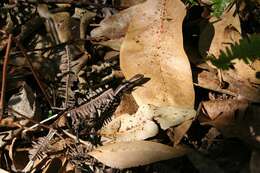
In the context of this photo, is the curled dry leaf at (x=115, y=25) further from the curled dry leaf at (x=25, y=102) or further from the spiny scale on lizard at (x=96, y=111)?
the curled dry leaf at (x=25, y=102)

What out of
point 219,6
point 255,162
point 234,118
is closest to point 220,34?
point 219,6

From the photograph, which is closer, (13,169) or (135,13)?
(13,169)

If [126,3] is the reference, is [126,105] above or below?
below

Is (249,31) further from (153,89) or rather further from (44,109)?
(44,109)

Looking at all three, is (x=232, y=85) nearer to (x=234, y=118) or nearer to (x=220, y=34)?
(x=234, y=118)

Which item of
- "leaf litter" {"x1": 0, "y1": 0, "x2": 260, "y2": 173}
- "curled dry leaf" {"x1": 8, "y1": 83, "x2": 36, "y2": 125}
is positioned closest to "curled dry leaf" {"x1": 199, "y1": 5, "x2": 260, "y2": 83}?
"leaf litter" {"x1": 0, "y1": 0, "x2": 260, "y2": 173}

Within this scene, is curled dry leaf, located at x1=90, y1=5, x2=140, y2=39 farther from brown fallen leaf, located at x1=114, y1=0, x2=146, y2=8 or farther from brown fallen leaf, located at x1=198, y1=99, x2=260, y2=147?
brown fallen leaf, located at x1=198, y1=99, x2=260, y2=147

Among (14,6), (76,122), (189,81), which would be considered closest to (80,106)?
(76,122)
